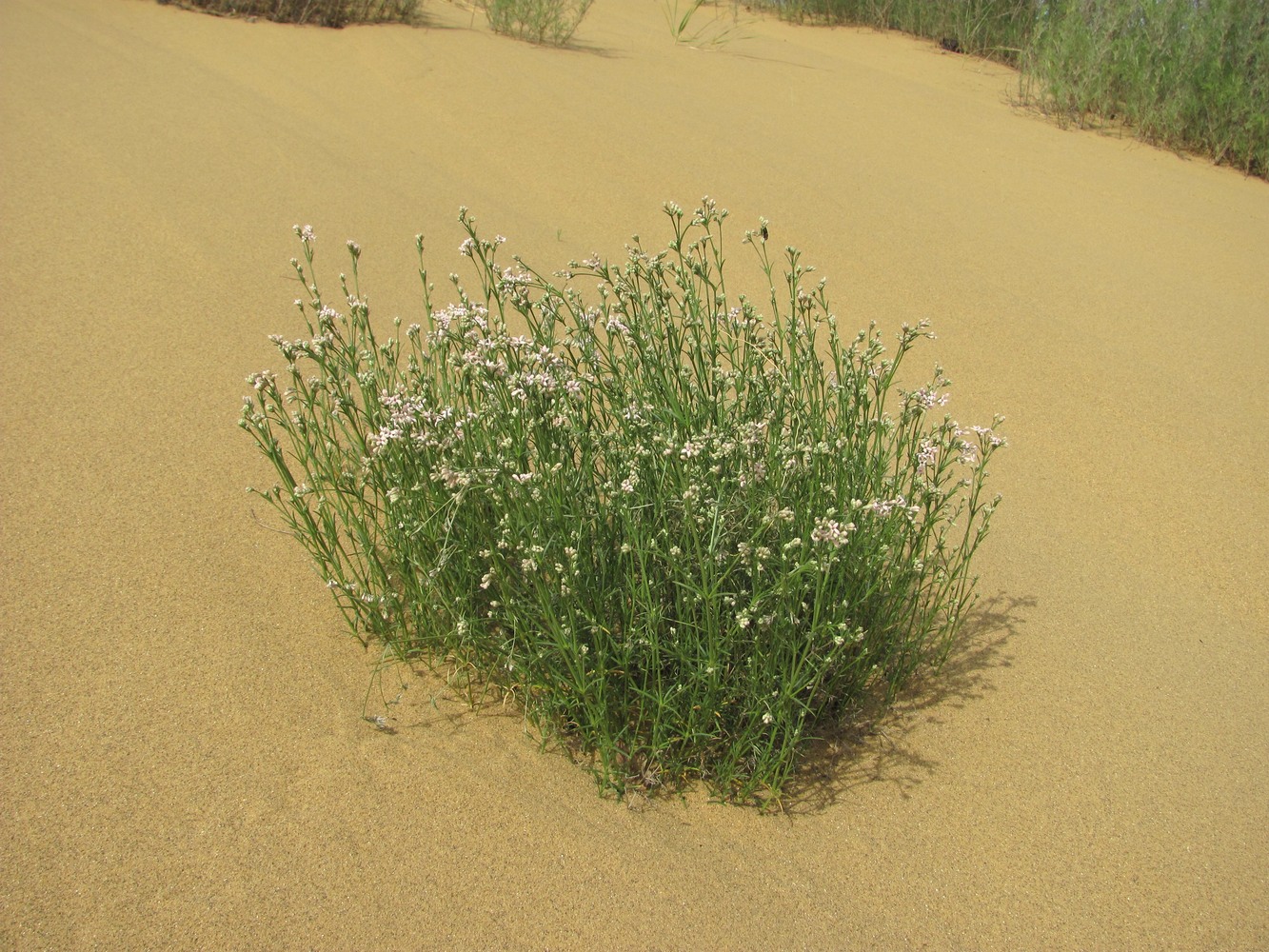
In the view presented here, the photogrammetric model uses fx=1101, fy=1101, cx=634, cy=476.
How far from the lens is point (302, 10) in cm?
797

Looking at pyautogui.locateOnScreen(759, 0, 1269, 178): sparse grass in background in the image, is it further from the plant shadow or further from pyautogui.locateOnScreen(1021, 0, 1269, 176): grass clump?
the plant shadow

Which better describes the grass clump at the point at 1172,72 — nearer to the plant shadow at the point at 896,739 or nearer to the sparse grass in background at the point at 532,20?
the sparse grass in background at the point at 532,20

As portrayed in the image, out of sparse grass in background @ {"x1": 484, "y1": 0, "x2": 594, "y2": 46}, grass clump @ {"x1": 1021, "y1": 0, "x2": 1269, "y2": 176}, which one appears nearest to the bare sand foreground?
grass clump @ {"x1": 1021, "y1": 0, "x2": 1269, "y2": 176}

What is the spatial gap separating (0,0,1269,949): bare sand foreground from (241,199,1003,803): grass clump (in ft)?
0.56

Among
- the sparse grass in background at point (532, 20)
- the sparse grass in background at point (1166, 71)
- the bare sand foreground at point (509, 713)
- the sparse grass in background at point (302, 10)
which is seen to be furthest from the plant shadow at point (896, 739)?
the sparse grass in background at point (302, 10)

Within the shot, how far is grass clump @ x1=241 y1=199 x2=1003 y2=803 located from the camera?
2.44 meters

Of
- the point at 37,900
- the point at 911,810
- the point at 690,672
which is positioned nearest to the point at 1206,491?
the point at 911,810

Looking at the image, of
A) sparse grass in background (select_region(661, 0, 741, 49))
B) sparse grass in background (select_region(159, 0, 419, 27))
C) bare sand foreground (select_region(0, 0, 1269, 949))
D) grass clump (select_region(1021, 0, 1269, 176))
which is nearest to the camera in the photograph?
bare sand foreground (select_region(0, 0, 1269, 949))

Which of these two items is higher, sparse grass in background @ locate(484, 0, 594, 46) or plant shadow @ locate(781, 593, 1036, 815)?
sparse grass in background @ locate(484, 0, 594, 46)

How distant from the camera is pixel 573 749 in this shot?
106 inches

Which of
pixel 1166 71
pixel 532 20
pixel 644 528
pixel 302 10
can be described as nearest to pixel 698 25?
pixel 532 20

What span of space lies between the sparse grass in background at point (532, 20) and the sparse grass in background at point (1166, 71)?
350cm

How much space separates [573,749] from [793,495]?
0.81m

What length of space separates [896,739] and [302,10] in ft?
23.8
